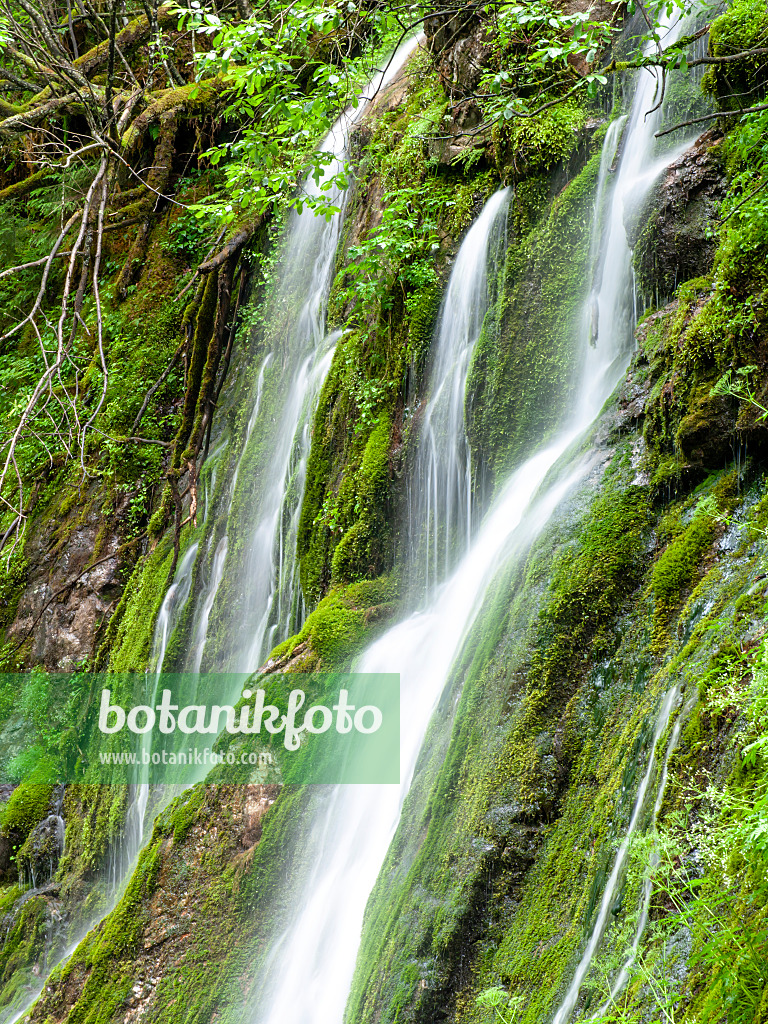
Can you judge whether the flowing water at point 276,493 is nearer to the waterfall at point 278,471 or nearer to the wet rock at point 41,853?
the waterfall at point 278,471

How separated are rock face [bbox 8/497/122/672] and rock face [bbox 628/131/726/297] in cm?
764

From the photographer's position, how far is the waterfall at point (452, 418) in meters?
5.62

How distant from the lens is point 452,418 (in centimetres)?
589

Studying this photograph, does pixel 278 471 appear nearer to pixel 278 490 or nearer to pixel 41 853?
pixel 278 490

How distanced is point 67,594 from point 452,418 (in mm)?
6536

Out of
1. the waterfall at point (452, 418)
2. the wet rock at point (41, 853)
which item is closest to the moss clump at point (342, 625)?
the waterfall at point (452, 418)

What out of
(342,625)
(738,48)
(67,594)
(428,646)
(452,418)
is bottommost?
(428,646)

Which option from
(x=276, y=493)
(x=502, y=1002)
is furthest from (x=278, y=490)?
(x=502, y=1002)

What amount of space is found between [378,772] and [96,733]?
5.51m

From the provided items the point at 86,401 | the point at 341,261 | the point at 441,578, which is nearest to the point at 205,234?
the point at 86,401

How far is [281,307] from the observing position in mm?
9297

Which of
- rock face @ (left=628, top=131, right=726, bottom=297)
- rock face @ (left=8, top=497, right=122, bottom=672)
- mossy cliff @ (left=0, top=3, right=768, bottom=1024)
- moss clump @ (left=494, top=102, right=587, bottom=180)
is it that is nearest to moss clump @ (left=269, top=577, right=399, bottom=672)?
mossy cliff @ (left=0, top=3, right=768, bottom=1024)

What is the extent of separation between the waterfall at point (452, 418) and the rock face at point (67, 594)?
18.2 ft

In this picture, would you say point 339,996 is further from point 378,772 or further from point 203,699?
point 203,699
